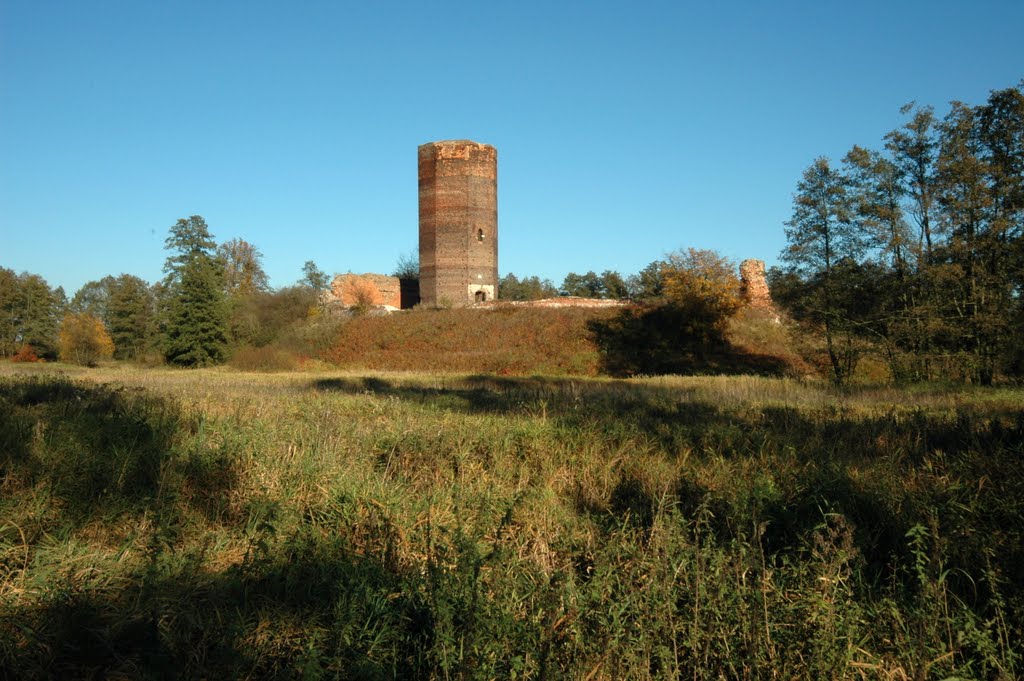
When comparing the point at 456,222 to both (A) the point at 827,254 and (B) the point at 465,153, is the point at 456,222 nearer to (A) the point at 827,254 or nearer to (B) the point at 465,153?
(B) the point at 465,153

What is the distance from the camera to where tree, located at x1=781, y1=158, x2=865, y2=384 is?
2212 cm

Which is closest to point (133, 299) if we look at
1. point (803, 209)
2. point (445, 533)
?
point (803, 209)

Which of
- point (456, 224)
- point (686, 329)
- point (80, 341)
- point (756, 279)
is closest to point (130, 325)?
point (80, 341)

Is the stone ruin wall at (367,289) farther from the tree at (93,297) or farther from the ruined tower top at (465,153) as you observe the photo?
the tree at (93,297)

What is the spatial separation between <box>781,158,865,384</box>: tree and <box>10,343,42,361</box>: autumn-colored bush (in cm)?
4948

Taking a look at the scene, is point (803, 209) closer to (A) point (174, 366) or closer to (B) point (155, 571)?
(B) point (155, 571)

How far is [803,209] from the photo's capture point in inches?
911

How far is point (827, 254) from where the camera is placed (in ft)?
74.9

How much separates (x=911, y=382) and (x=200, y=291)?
3432 cm

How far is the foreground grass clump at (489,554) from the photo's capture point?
347 cm

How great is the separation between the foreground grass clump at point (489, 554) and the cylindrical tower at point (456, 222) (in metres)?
39.9

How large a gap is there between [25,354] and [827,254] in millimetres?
51765

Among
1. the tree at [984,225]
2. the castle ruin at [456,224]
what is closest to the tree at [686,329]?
the tree at [984,225]

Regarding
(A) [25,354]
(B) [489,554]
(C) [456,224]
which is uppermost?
(C) [456,224]
